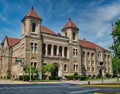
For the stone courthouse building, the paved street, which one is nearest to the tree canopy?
the stone courthouse building

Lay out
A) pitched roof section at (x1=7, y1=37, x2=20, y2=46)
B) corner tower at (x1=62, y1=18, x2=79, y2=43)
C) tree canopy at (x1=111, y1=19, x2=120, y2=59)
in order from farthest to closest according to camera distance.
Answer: pitched roof section at (x1=7, y1=37, x2=20, y2=46)
corner tower at (x1=62, y1=18, x2=79, y2=43)
tree canopy at (x1=111, y1=19, x2=120, y2=59)

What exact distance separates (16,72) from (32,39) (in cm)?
1186

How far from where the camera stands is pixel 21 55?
63188 mm

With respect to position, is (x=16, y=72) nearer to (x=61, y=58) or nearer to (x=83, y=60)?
(x=61, y=58)

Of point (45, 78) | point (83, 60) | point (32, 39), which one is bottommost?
point (45, 78)

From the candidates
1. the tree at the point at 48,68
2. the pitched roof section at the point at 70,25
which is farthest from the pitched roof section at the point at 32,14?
the tree at the point at 48,68

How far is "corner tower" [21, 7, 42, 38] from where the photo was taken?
62109mm

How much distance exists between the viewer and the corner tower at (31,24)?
62109mm

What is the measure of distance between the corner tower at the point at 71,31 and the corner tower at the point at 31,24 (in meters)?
12.7

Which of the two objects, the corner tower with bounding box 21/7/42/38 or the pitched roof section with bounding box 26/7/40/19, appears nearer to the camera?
the corner tower with bounding box 21/7/42/38

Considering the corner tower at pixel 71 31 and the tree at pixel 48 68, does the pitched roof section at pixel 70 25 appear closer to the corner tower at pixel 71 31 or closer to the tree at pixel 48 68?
the corner tower at pixel 71 31

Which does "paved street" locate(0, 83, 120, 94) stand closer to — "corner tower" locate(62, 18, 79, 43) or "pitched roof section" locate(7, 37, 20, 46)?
"corner tower" locate(62, 18, 79, 43)

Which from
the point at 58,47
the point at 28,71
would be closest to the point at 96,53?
the point at 58,47

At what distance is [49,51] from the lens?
228ft
